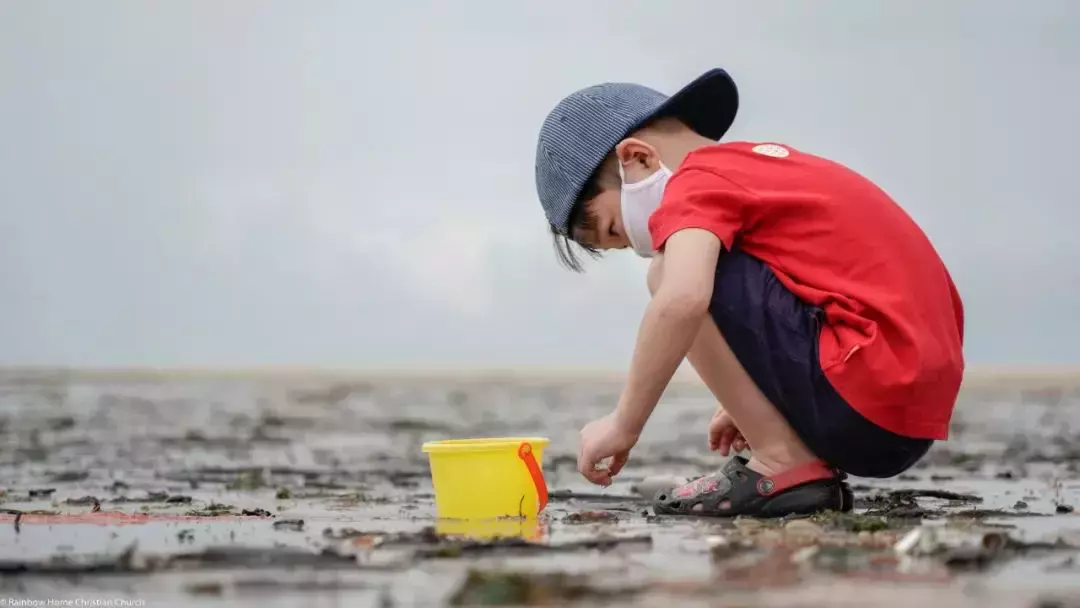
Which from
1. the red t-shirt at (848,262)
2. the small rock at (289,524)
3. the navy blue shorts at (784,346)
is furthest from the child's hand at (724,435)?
the small rock at (289,524)

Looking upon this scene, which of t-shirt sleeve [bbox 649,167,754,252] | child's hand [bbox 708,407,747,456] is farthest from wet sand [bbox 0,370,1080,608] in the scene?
t-shirt sleeve [bbox 649,167,754,252]

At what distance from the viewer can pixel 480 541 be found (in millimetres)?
2713

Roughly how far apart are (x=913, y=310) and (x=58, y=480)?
12.5 feet

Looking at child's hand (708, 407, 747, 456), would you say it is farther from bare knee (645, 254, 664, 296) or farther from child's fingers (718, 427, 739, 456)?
bare knee (645, 254, 664, 296)

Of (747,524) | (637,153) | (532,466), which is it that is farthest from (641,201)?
(747,524)

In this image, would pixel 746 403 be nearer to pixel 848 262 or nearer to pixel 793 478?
pixel 793 478

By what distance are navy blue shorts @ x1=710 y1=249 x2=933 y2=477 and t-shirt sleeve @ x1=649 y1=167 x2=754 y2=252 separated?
124mm

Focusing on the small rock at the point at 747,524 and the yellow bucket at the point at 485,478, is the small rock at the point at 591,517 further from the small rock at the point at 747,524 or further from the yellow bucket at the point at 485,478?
the small rock at the point at 747,524

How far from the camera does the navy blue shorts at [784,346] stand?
3174 millimetres

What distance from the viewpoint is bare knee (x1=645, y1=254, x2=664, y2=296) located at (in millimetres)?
3194

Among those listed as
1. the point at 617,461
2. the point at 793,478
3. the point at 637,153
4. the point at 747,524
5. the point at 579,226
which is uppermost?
the point at 637,153

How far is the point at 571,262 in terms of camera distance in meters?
3.87

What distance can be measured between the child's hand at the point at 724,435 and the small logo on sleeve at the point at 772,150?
916mm

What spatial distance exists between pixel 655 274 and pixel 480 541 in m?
0.93
